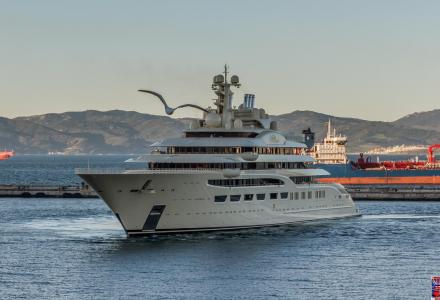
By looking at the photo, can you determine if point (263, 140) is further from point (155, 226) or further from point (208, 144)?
point (155, 226)

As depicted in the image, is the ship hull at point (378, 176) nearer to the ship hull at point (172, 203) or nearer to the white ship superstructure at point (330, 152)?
the white ship superstructure at point (330, 152)

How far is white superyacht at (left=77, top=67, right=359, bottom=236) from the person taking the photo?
211 feet

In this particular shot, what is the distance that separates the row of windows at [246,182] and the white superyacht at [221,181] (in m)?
0.07

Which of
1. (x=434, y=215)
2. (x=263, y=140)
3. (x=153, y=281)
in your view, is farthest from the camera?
(x=434, y=215)

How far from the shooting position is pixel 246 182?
69.8 metres

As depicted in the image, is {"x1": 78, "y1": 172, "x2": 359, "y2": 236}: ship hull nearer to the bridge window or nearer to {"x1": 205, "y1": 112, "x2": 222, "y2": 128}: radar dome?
the bridge window

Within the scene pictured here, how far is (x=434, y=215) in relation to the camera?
296 ft

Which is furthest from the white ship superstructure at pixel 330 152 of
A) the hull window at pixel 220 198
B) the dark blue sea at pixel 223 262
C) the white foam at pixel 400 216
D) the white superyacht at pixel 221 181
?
the hull window at pixel 220 198

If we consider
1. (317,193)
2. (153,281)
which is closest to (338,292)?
(153,281)

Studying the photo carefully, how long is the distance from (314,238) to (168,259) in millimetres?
15065

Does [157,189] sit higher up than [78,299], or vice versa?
[157,189]

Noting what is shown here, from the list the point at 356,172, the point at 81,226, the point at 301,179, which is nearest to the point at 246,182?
the point at 301,179

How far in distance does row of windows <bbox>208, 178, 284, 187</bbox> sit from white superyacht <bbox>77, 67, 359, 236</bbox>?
73 millimetres

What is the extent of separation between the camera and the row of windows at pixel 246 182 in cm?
6738
